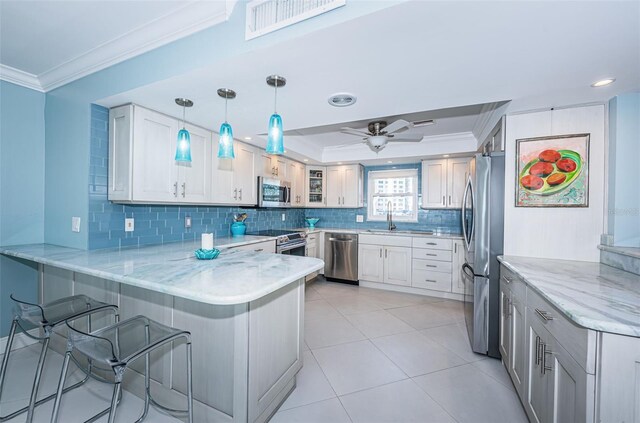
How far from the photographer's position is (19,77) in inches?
90.0

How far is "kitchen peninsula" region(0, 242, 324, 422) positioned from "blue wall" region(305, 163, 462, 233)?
3456 mm

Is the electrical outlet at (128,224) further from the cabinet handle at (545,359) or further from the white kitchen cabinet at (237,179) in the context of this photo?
the cabinet handle at (545,359)

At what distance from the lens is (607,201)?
200 cm

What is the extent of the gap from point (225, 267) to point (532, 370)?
1.92 metres

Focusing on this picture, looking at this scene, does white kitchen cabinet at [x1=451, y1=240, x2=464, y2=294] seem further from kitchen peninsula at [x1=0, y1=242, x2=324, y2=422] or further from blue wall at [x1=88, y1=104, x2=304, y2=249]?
blue wall at [x1=88, y1=104, x2=304, y2=249]

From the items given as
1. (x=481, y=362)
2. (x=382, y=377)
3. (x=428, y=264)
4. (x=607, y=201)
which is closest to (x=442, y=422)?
(x=382, y=377)

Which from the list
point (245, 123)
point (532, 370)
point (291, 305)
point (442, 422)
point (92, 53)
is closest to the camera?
point (532, 370)

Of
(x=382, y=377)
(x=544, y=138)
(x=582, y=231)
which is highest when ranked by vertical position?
(x=544, y=138)

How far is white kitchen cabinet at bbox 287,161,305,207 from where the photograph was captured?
460cm

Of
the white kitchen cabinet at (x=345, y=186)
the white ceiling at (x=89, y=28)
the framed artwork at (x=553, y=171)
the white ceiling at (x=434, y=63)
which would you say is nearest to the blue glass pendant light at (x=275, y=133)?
the white ceiling at (x=434, y=63)

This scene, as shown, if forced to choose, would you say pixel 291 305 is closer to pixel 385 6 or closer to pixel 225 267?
pixel 225 267

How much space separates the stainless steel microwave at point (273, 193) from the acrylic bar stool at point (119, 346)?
2363 mm

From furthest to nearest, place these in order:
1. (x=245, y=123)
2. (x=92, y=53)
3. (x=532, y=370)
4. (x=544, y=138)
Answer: (x=245, y=123)
(x=544, y=138)
(x=92, y=53)
(x=532, y=370)

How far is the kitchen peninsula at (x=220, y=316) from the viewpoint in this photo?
1339 millimetres
